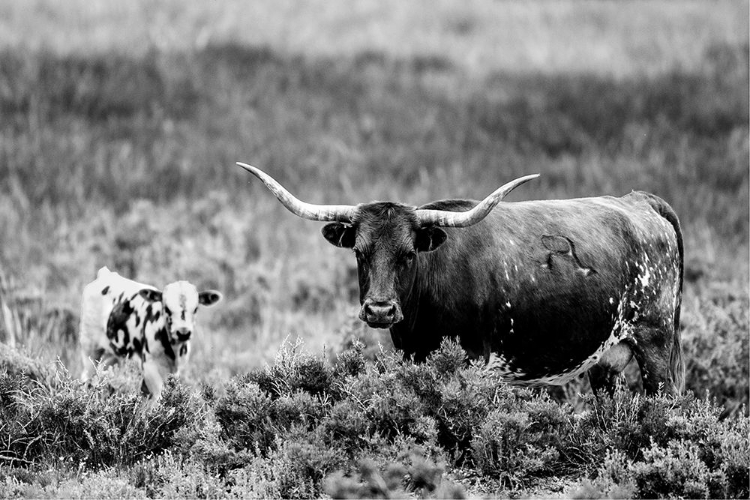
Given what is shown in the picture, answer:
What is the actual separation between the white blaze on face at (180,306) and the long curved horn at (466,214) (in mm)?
1956

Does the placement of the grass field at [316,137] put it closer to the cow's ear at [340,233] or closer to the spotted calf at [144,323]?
the spotted calf at [144,323]

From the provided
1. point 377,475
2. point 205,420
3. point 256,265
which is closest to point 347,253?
point 256,265

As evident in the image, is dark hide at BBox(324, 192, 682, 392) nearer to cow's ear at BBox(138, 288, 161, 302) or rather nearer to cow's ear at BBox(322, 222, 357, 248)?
cow's ear at BBox(322, 222, 357, 248)

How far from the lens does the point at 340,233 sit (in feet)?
23.0

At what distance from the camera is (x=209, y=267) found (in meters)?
12.7

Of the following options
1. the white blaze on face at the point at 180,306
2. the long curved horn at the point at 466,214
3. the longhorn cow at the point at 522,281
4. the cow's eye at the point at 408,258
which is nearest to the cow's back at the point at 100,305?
the white blaze on face at the point at 180,306

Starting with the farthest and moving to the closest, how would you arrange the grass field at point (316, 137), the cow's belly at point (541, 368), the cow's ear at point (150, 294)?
the grass field at point (316, 137) → the cow's ear at point (150, 294) → the cow's belly at point (541, 368)

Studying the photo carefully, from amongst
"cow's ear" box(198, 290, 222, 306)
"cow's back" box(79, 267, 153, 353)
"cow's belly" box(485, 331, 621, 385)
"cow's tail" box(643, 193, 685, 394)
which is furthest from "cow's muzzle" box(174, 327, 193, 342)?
"cow's tail" box(643, 193, 685, 394)

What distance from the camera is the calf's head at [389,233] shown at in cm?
661

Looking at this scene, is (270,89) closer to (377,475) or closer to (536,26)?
(536,26)

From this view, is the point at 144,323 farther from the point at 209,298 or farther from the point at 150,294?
the point at 209,298

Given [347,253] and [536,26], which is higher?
[536,26]

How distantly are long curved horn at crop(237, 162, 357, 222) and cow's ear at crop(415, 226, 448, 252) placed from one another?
0.46 meters

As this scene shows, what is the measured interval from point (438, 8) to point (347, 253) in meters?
13.4
